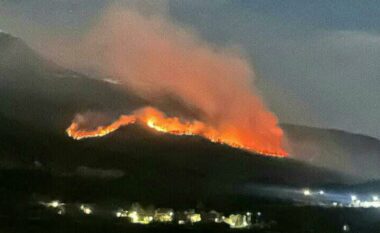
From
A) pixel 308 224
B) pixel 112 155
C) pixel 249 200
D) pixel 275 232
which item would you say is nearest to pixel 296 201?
pixel 249 200

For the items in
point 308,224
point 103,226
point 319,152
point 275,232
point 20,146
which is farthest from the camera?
point 319,152

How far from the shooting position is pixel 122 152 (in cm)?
5806

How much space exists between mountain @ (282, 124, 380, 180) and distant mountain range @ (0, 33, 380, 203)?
0.78 ft

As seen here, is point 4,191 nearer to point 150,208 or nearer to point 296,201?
point 150,208

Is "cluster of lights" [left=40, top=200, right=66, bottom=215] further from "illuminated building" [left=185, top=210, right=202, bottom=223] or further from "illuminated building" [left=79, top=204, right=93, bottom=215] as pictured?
"illuminated building" [left=185, top=210, right=202, bottom=223]

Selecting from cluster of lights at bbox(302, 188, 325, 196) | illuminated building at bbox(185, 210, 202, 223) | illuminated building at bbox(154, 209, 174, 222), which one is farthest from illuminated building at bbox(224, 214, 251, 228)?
cluster of lights at bbox(302, 188, 325, 196)

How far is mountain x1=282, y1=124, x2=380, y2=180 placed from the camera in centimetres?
8162

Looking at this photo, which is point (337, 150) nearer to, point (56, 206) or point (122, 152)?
point (122, 152)

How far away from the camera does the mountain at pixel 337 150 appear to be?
81.6m

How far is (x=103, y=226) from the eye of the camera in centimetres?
3738

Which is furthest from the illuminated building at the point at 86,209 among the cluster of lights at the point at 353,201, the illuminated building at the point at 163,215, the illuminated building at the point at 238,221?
the cluster of lights at the point at 353,201

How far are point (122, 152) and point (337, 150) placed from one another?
42.9m

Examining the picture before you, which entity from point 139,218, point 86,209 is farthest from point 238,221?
point 86,209

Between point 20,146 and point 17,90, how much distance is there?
24898 mm
